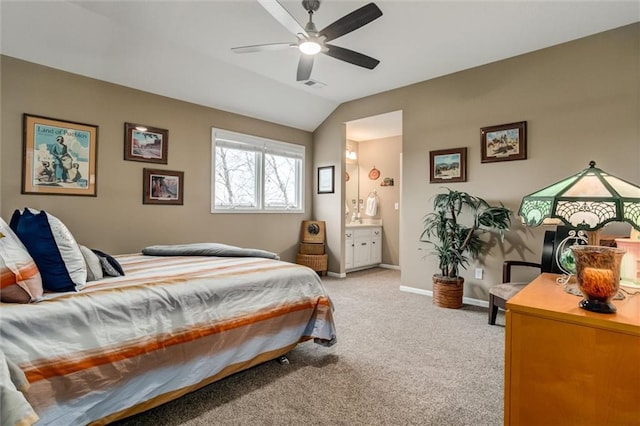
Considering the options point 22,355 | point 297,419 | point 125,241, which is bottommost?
point 297,419

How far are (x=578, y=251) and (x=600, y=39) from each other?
10.1ft

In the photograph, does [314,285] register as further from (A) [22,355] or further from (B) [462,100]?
(B) [462,100]

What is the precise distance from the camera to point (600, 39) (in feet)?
10.2

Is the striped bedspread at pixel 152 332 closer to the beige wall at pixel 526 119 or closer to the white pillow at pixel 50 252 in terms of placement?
the white pillow at pixel 50 252

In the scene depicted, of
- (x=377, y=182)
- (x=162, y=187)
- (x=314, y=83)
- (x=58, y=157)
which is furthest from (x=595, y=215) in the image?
(x=377, y=182)

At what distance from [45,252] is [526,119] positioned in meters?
4.20

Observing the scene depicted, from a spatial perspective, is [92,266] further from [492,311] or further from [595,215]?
[492,311]

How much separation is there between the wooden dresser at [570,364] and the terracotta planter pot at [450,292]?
245 cm

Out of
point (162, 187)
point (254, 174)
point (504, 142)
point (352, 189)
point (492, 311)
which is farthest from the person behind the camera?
point (352, 189)

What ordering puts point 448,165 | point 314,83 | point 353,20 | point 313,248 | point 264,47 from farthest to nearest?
point 313,248 < point 314,83 < point 448,165 < point 264,47 < point 353,20

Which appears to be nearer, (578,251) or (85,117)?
(578,251)

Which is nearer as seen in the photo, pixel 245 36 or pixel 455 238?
pixel 245 36

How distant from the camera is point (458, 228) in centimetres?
375

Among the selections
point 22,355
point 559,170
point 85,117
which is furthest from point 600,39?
point 85,117
